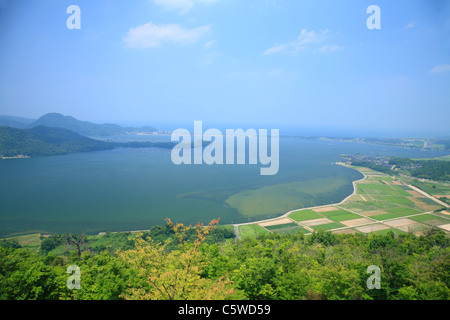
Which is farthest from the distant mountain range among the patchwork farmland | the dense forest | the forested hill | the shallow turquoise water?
the dense forest

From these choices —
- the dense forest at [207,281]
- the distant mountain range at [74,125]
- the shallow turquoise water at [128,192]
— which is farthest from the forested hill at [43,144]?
the dense forest at [207,281]

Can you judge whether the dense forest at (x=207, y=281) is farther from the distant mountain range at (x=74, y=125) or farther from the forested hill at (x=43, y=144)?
the distant mountain range at (x=74, y=125)

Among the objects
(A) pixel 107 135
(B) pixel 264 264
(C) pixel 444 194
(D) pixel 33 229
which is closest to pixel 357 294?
(B) pixel 264 264

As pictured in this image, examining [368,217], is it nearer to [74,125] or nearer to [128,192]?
[128,192]

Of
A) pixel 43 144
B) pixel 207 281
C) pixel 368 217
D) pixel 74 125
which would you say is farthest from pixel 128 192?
pixel 74 125
